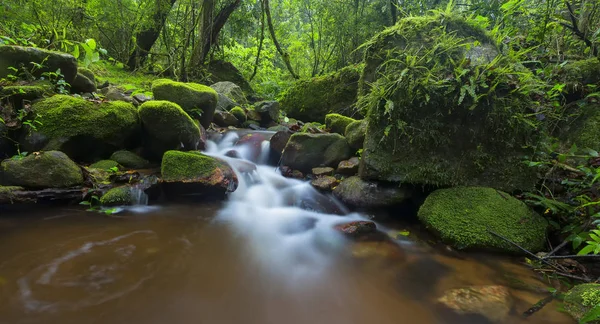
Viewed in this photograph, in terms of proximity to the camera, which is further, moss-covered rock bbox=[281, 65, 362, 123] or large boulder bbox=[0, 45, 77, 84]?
moss-covered rock bbox=[281, 65, 362, 123]

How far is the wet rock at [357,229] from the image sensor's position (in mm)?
3830

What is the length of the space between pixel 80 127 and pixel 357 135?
4.56 m

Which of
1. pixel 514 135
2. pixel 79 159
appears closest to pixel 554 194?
pixel 514 135

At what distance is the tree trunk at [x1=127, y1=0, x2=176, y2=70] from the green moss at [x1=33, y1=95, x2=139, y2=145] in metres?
7.03

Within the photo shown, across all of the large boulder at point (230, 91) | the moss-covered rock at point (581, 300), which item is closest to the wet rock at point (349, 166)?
the moss-covered rock at point (581, 300)

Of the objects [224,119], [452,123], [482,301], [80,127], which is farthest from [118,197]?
[224,119]

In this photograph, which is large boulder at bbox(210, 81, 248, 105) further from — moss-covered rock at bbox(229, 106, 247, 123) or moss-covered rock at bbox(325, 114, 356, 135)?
moss-covered rock at bbox(325, 114, 356, 135)

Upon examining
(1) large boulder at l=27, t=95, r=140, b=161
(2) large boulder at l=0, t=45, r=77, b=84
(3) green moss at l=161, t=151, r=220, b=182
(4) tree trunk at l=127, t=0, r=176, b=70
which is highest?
(4) tree trunk at l=127, t=0, r=176, b=70

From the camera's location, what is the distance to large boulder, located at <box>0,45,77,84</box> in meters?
4.67

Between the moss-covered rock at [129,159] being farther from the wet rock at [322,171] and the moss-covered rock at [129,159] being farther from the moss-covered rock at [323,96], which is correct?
the moss-covered rock at [323,96]

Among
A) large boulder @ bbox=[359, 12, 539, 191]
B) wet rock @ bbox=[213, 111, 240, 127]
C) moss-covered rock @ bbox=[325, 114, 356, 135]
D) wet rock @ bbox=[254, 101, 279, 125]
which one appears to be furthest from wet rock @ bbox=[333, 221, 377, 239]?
wet rock @ bbox=[254, 101, 279, 125]

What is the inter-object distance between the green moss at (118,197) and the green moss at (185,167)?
554 millimetres

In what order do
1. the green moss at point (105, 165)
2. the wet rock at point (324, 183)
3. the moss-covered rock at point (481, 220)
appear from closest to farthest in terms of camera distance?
the moss-covered rock at point (481, 220), the green moss at point (105, 165), the wet rock at point (324, 183)

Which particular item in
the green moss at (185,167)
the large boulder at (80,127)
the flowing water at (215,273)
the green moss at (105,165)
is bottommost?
the flowing water at (215,273)
